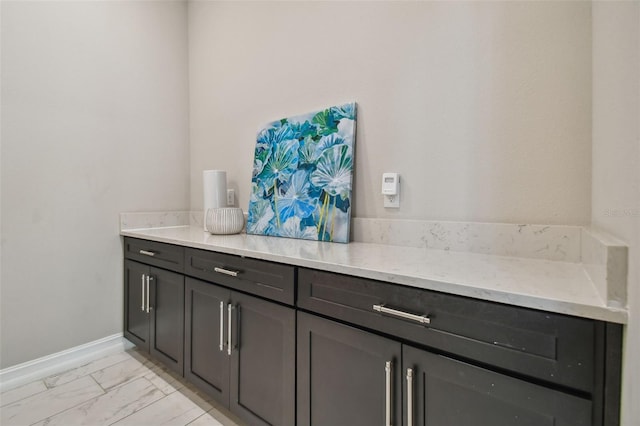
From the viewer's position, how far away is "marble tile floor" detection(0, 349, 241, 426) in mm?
1426

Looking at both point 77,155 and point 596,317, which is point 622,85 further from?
point 77,155

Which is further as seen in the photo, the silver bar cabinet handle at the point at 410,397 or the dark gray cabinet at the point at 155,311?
the dark gray cabinet at the point at 155,311

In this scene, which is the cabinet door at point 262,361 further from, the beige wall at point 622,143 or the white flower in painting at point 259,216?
the beige wall at point 622,143

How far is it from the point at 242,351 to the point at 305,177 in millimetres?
949

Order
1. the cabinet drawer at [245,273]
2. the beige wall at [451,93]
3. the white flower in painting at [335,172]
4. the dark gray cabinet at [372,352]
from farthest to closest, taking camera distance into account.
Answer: the white flower in painting at [335,172] → the cabinet drawer at [245,273] → the beige wall at [451,93] → the dark gray cabinet at [372,352]

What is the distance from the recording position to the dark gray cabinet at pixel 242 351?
115cm

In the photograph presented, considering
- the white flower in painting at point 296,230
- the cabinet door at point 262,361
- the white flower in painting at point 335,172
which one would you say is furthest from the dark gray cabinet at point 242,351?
the white flower in painting at point 335,172

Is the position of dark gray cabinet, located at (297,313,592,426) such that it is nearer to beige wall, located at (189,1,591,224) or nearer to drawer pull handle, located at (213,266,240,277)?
drawer pull handle, located at (213,266,240,277)

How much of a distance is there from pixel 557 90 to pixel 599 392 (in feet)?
3.18

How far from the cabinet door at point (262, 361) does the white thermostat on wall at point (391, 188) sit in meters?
0.70

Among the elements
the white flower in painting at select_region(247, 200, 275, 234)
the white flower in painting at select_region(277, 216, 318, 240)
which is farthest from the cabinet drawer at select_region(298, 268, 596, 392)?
the white flower in painting at select_region(247, 200, 275, 234)

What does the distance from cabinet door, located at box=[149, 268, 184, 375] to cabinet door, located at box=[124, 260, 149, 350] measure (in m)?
0.10

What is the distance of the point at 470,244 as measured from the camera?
4.03 ft

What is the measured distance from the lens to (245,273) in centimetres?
129
